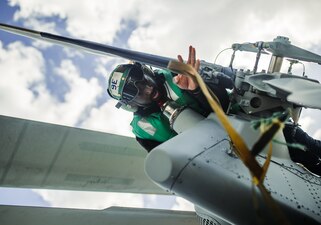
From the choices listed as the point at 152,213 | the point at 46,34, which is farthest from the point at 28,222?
the point at 46,34

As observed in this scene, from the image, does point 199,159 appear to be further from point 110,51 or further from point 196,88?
point 110,51

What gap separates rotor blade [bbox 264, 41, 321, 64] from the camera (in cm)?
238

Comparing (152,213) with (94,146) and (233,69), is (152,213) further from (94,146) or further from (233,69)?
(233,69)

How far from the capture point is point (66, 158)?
10.0 ft

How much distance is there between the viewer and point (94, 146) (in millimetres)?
3197

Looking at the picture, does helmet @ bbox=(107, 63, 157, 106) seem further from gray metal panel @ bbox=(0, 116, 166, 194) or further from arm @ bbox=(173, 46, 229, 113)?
gray metal panel @ bbox=(0, 116, 166, 194)

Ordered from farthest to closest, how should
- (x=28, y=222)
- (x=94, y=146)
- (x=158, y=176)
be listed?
(x=94, y=146), (x=28, y=222), (x=158, y=176)

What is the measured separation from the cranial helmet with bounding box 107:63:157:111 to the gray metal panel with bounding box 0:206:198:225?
1.19m

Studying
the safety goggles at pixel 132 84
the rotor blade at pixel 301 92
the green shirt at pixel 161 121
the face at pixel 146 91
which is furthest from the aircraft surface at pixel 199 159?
the safety goggles at pixel 132 84

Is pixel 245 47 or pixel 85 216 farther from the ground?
pixel 245 47

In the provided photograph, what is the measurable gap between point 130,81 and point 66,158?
1105 millimetres

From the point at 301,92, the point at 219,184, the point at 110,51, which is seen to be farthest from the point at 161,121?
the point at 301,92

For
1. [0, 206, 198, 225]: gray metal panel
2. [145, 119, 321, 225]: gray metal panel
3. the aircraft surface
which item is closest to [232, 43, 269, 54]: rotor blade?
the aircraft surface

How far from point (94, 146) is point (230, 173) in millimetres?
2058
